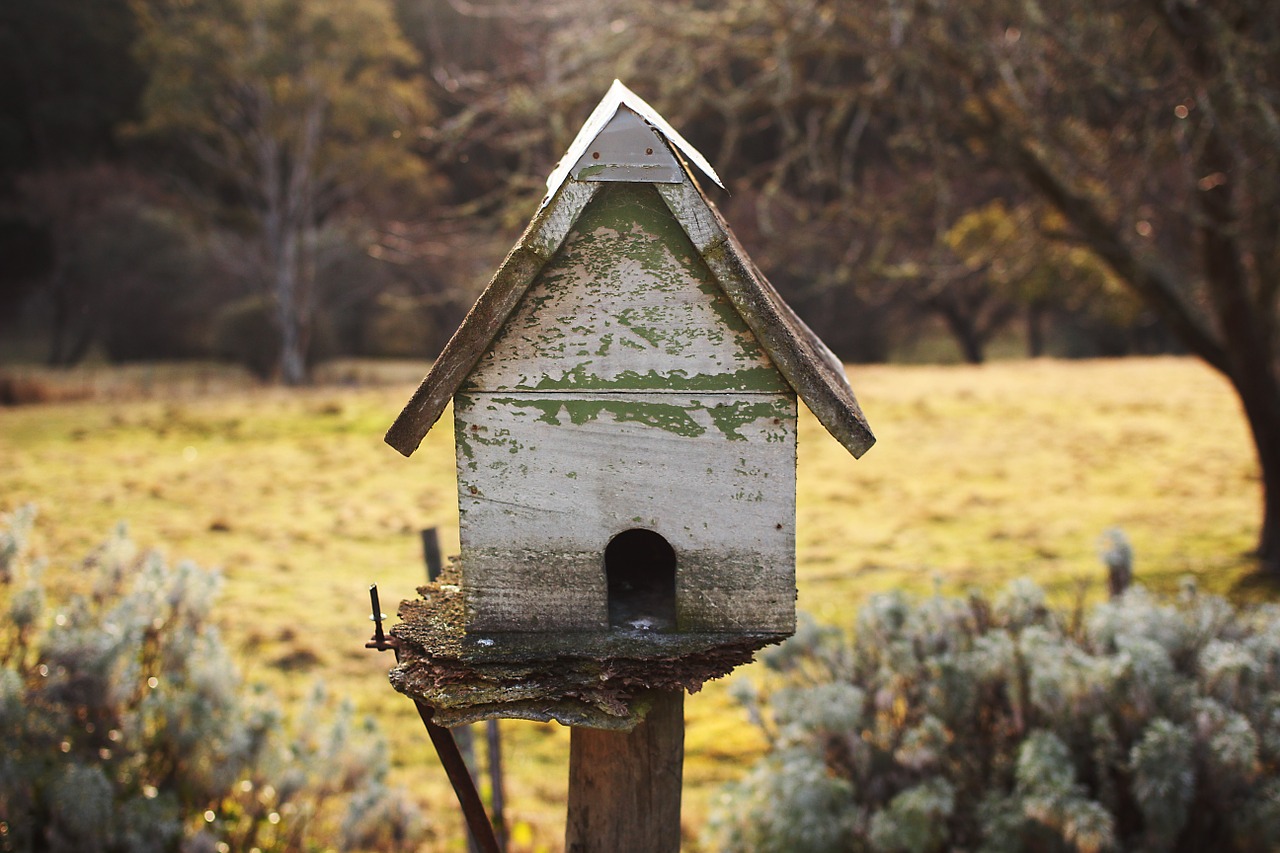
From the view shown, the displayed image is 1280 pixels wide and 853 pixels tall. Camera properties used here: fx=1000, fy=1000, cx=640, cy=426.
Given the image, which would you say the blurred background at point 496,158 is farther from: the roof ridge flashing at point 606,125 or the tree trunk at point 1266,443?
the roof ridge flashing at point 606,125

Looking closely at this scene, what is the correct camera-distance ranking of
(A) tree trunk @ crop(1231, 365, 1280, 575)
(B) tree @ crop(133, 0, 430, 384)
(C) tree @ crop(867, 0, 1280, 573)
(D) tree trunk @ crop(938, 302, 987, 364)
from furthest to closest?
(D) tree trunk @ crop(938, 302, 987, 364) < (B) tree @ crop(133, 0, 430, 384) < (A) tree trunk @ crop(1231, 365, 1280, 575) < (C) tree @ crop(867, 0, 1280, 573)

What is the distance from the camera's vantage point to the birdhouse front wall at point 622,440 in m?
1.86

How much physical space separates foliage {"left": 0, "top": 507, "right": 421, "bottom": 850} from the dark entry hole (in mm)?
1926

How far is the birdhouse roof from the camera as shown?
68.1 inches

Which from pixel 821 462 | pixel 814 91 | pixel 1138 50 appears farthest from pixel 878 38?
pixel 821 462

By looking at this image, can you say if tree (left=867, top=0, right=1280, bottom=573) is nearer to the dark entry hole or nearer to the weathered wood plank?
the dark entry hole

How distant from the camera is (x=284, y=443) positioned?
11953mm

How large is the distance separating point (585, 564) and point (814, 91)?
541 cm

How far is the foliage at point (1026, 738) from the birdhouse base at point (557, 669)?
194 cm

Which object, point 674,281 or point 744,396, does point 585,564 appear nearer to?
point 744,396

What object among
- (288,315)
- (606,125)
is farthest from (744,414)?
(288,315)

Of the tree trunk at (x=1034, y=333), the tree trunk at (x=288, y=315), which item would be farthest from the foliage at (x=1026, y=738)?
the tree trunk at (x=1034, y=333)

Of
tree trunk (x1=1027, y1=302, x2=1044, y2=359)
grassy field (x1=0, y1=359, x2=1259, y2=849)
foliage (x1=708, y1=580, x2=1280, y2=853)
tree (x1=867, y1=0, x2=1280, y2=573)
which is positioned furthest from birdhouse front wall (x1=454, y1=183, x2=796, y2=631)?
tree trunk (x1=1027, y1=302, x2=1044, y2=359)

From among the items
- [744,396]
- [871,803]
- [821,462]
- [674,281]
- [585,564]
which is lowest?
[871,803]
